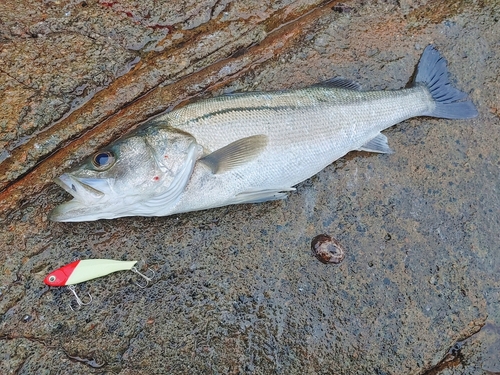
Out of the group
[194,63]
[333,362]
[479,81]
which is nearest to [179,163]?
[194,63]

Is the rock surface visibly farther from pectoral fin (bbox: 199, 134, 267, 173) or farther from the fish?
pectoral fin (bbox: 199, 134, 267, 173)

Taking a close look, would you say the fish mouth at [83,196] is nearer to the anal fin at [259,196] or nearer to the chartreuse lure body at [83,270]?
the chartreuse lure body at [83,270]

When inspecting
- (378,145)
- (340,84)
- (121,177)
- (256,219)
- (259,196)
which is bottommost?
(378,145)

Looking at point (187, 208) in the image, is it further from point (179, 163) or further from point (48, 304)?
point (48, 304)

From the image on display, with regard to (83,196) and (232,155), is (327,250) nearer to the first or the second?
(232,155)

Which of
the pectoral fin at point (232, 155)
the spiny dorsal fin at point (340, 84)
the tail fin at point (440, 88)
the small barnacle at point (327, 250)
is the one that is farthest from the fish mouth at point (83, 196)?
the tail fin at point (440, 88)

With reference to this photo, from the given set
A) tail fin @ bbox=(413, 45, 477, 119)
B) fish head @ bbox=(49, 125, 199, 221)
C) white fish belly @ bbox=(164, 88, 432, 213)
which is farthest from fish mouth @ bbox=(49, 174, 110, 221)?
tail fin @ bbox=(413, 45, 477, 119)

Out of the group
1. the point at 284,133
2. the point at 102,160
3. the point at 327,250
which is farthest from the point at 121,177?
the point at 327,250
